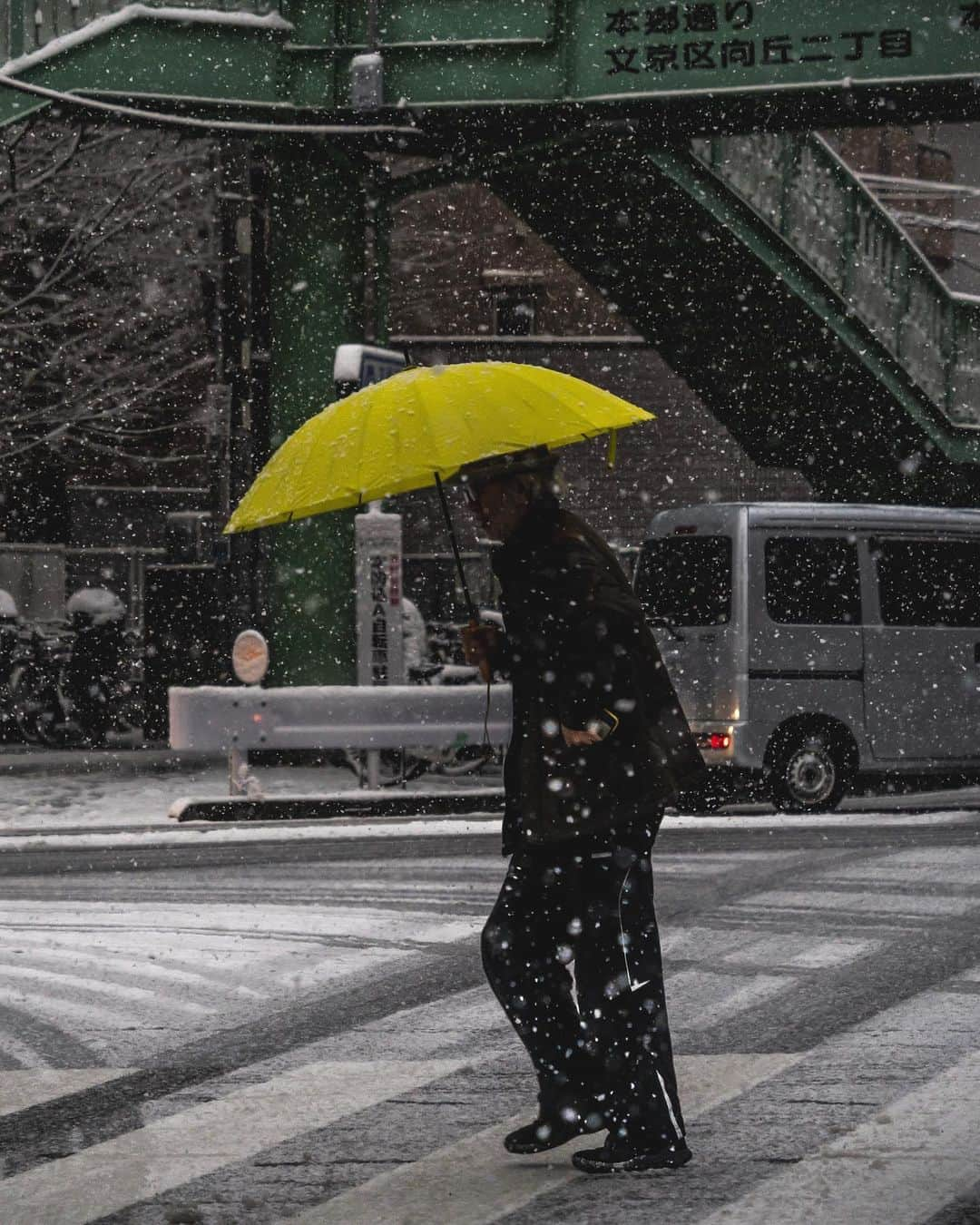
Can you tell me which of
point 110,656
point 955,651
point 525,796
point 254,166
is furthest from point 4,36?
point 525,796

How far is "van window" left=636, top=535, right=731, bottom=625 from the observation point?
1530cm

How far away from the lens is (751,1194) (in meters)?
4.77

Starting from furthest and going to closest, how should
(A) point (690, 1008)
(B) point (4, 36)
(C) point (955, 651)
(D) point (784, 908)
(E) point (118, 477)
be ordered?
(E) point (118, 477) → (B) point (4, 36) → (C) point (955, 651) → (D) point (784, 908) → (A) point (690, 1008)

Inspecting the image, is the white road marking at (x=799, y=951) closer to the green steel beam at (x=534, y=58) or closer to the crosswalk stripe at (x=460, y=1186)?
the crosswalk stripe at (x=460, y=1186)

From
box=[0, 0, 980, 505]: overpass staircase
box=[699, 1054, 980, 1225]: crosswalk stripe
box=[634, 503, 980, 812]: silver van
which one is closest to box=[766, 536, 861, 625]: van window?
box=[634, 503, 980, 812]: silver van

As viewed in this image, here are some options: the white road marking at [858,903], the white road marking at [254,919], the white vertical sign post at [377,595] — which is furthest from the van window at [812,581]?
the white road marking at [254,919]

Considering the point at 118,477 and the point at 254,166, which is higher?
the point at 254,166

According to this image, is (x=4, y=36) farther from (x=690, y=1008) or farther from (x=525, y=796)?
(x=525, y=796)

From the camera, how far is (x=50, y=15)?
56.4 ft

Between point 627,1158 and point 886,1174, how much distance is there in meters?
0.62

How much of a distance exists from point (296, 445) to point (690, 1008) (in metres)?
2.78

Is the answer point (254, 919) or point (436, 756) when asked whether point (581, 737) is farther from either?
point (436, 756)

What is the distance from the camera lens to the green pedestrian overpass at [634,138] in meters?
15.9

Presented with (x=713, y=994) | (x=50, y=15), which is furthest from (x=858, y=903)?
(x=50, y=15)
